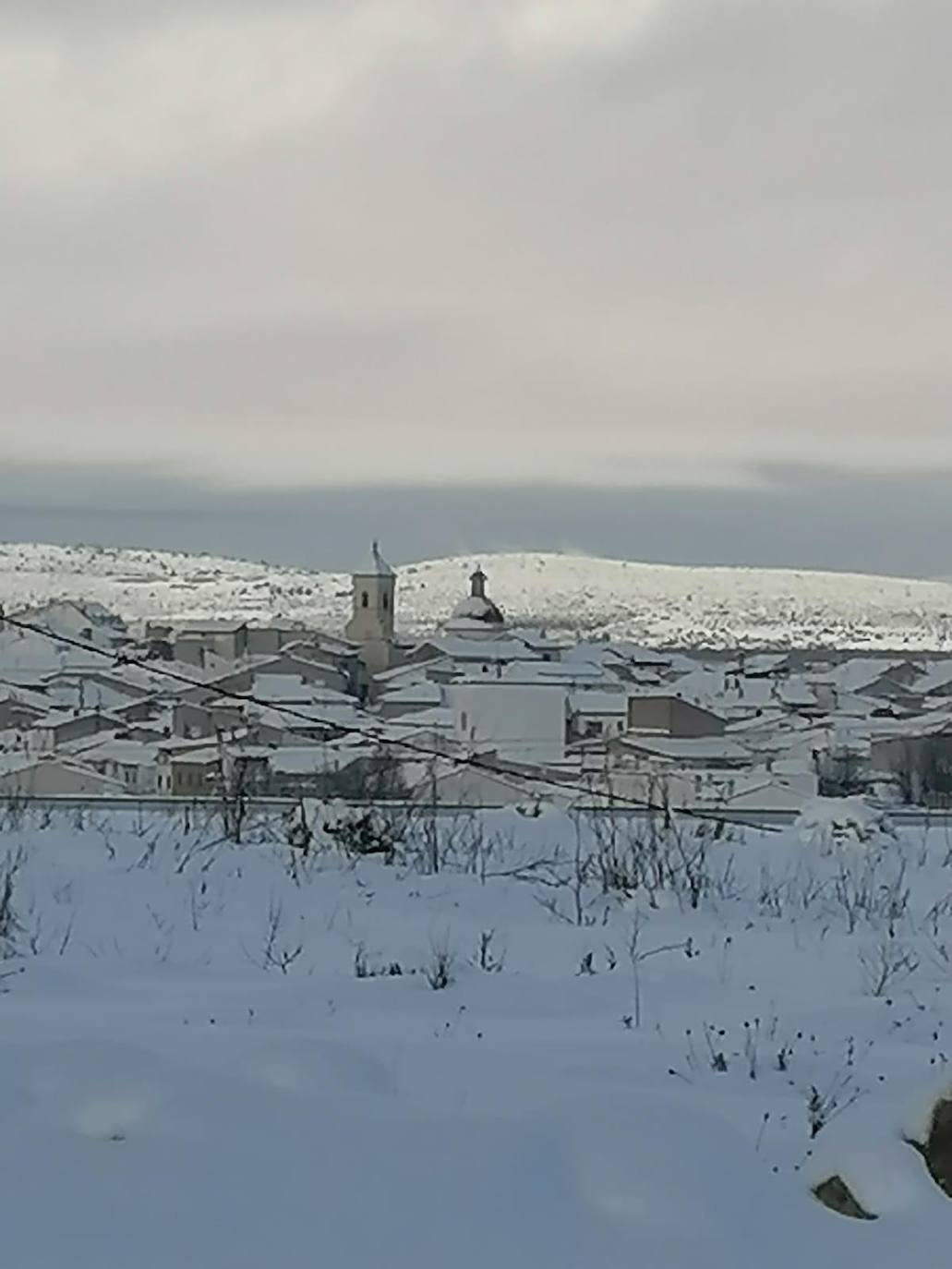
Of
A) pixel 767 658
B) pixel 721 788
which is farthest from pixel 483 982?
pixel 767 658

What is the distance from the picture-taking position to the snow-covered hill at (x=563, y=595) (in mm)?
122312

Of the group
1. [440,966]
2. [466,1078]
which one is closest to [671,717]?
[440,966]

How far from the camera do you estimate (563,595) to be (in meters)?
146

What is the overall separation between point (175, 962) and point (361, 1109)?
2250mm

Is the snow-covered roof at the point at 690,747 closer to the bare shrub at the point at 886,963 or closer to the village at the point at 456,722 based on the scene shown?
the village at the point at 456,722

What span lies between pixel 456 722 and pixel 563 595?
357 feet

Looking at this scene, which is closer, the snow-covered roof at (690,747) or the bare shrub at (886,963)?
the bare shrub at (886,963)

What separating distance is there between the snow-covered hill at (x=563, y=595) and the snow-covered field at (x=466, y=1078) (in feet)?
327

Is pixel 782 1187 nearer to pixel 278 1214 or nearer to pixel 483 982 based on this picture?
pixel 278 1214

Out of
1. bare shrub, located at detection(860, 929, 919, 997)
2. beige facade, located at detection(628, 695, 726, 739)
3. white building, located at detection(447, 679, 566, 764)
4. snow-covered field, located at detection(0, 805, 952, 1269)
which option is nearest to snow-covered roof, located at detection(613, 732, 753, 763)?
white building, located at detection(447, 679, 566, 764)

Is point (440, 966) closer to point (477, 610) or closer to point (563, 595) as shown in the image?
point (477, 610)

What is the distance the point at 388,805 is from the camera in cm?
994

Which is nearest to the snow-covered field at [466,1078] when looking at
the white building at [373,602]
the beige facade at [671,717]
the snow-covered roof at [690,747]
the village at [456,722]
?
the village at [456,722]

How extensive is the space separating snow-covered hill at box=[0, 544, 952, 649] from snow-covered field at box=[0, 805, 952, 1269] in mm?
99781
